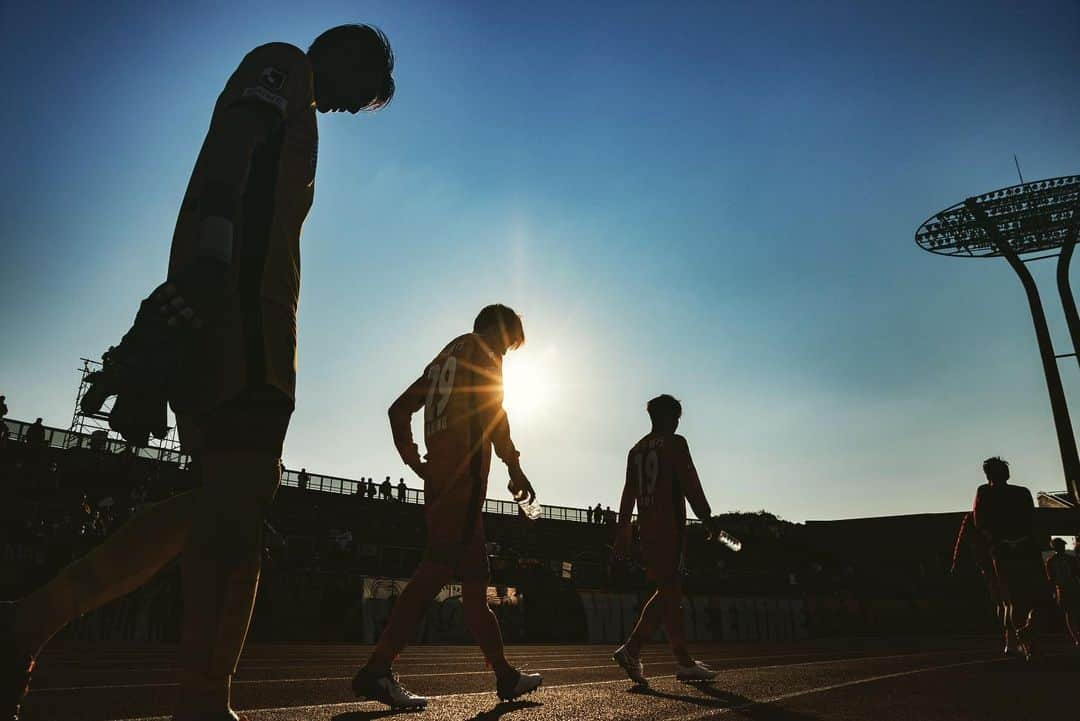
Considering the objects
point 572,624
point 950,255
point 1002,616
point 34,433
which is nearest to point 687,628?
point 572,624

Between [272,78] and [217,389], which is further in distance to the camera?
[272,78]

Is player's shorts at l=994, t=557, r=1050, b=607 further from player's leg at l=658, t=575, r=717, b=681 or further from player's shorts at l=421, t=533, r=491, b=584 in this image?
player's shorts at l=421, t=533, r=491, b=584

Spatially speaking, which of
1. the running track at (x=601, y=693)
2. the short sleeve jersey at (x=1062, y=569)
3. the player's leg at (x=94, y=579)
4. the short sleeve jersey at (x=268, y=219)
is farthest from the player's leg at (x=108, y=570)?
the short sleeve jersey at (x=1062, y=569)

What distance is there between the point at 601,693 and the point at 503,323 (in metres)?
2.22

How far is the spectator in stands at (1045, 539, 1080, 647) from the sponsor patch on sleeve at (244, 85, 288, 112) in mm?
9266

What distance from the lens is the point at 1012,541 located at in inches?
308

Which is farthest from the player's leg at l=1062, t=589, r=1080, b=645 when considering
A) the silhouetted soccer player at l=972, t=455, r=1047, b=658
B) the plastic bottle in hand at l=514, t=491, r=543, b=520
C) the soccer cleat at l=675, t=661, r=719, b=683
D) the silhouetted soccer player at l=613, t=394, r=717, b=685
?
the plastic bottle in hand at l=514, t=491, r=543, b=520

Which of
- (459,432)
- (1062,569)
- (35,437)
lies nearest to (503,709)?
(459,432)

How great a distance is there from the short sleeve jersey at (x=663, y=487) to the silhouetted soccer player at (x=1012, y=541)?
14.1ft

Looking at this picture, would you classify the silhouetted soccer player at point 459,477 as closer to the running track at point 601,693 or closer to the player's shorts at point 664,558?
the running track at point 601,693

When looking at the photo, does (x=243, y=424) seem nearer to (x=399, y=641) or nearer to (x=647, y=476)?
(x=399, y=641)

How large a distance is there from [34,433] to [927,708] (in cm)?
2482

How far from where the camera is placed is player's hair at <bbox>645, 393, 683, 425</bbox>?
19.6ft

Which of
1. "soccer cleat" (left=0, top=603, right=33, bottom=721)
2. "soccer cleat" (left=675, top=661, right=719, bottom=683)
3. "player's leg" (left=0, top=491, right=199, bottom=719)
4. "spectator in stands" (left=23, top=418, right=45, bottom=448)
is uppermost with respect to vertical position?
"spectator in stands" (left=23, top=418, right=45, bottom=448)
